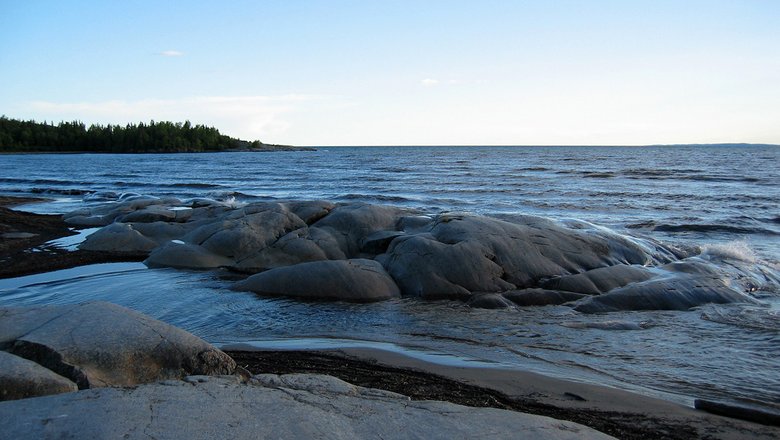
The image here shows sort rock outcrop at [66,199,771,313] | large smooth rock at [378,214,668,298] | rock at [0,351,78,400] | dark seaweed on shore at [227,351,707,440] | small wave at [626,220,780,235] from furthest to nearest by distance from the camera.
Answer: small wave at [626,220,780,235], large smooth rock at [378,214,668,298], rock outcrop at [66,199,771,313], dark seaweed on shore at [227,351,707,440], rock at [0,351,78,400]

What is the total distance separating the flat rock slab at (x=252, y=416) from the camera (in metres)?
3.30

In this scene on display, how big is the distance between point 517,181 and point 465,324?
87.8ft

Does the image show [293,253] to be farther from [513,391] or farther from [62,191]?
[62,191]

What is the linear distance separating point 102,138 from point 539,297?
94.9 meters

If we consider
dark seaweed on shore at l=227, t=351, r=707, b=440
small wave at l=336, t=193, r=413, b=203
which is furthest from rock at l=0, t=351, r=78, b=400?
small wave at l=336, t=193, r=413, b=203

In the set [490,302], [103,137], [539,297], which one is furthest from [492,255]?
[103,137]

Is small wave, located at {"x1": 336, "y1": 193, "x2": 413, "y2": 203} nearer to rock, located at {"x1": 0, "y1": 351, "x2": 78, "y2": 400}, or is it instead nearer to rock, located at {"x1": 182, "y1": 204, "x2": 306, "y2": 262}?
rock, located at {"x1": 182, "y1": 204, "x2": 306, "y2": 262}

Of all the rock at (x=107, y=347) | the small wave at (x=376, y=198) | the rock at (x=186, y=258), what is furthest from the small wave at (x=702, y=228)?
the rock at (x=107, y=347)

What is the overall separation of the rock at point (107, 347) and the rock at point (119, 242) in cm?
780

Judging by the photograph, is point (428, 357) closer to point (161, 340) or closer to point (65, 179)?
point (161, 340)

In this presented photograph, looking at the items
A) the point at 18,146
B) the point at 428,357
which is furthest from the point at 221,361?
the point at 18,146

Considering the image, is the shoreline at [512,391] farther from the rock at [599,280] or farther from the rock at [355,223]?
the rock at [355,223]

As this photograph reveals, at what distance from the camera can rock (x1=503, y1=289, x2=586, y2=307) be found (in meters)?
8.69

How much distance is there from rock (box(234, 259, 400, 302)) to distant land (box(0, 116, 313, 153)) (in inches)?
3373
